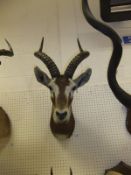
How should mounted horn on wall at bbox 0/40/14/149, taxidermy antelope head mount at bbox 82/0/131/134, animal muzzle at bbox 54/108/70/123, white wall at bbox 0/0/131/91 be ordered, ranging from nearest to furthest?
taxidermy antelope head mount at bbox 82/0/131/134
animal muzzle at bbox 54/108/70/123
mounted horn on wall at bbox 0/40/14/149
white wall at bbox 0/0/131/91

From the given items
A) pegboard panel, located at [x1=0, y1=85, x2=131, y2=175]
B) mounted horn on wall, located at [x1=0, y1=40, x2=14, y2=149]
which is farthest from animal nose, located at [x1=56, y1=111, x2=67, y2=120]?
mounted horn on wall, located at [x1=0, y1=40, x2=14, y2=149]

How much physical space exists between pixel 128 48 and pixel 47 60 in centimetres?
63

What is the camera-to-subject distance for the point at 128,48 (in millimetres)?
1956

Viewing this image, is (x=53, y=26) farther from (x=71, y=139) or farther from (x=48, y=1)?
(x=71, y=139)

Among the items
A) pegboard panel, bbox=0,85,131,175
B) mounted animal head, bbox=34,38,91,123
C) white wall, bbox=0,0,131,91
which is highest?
white wall, bbox=0,0,131,91

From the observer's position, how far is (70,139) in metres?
1.66

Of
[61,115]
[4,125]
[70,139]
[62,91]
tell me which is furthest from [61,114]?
[4,125]

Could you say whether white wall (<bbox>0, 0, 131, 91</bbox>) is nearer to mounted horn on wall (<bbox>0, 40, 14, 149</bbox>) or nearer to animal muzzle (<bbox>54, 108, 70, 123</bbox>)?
mounted horn on wall (<bbox>0, 40, 14, 149</bbox>)

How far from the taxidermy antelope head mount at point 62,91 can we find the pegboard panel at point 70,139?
8 cm

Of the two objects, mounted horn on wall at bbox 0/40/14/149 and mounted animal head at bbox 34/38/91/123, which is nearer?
mounted animal head at bbox 34/38/91/123

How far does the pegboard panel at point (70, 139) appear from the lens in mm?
1583

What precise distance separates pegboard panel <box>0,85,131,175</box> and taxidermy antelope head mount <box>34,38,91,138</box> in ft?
0.27

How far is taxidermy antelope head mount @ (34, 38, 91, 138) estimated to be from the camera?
1.50m

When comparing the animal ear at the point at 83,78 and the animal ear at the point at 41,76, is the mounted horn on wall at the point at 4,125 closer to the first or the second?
the animal ear at the point at 41,76
